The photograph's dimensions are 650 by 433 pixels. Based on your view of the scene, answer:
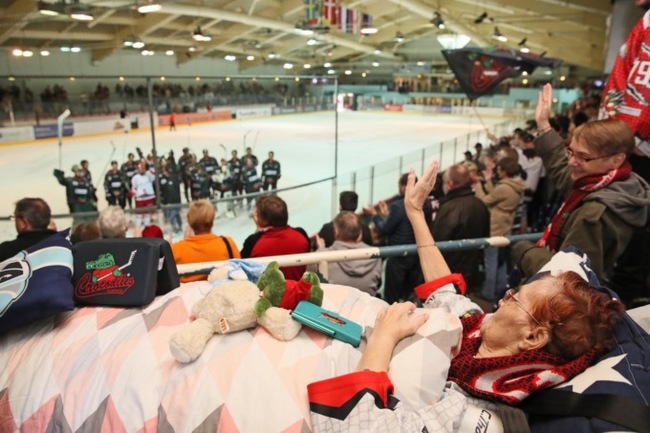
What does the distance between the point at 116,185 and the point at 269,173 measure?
2.60m

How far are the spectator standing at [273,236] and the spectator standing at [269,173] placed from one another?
18.3ft

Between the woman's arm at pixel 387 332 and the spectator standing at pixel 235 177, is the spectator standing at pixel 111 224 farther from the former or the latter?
the spectator standing at pixel 235 177

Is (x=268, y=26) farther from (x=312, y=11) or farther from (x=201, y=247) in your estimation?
(x=201, y=247)

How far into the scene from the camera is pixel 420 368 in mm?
967

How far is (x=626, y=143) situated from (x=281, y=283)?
1301mm

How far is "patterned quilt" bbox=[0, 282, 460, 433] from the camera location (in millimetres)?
917

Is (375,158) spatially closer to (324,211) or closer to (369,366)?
(324,211)

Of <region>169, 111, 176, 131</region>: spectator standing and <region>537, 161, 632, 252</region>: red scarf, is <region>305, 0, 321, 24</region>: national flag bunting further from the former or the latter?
<region>537, 161, 632, 252</region>: red scarf

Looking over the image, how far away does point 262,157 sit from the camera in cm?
903

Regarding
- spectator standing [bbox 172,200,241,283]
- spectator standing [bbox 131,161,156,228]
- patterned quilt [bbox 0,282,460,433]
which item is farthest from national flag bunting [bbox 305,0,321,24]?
patterned quilt [bbox 0,282,460,433]

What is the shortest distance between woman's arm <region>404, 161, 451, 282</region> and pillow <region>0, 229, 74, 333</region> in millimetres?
1010

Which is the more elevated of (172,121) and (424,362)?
(172,121)

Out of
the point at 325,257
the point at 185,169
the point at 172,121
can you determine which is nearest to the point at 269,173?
the point at 185,169

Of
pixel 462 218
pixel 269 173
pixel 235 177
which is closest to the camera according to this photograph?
pixel 462 218
